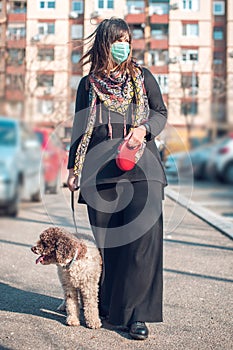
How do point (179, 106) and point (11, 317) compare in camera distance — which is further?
point (179, 106)

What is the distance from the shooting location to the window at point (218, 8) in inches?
207

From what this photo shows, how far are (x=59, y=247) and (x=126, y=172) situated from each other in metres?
0.57

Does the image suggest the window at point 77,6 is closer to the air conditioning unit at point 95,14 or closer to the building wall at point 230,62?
the air conditioning unit at point 95,14

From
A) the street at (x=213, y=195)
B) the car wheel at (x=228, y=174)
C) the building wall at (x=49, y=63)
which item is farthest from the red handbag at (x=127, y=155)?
the car wheel at (x=228, y=174)

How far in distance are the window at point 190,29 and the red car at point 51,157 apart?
1415mm

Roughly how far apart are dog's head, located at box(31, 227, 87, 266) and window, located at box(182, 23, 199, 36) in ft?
8.04

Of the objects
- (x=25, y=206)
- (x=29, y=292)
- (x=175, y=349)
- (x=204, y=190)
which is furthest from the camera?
(x=204, y=190)

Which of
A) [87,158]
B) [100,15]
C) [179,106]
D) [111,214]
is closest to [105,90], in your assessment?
[87,158]

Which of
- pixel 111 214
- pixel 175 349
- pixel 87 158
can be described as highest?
pixel 87 158

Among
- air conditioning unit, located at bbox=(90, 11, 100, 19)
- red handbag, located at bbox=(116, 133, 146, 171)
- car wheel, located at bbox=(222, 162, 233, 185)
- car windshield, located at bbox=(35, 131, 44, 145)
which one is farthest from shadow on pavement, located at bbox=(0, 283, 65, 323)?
car wheel, located at bbox=(222, 162, 233, 185)

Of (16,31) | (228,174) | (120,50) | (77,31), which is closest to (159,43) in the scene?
(77,31)

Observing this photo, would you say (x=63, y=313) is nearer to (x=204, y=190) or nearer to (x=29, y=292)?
(x=29, y=292)

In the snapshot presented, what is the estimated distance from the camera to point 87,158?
3811mm

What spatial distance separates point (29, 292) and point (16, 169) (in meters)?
5.19
